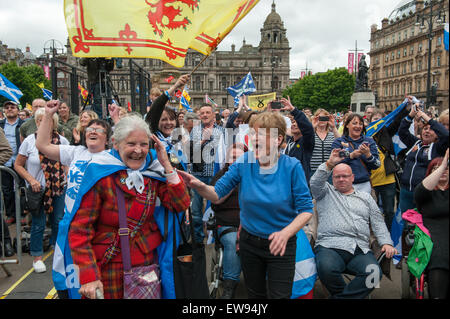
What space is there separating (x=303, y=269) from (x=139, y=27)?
2.98m

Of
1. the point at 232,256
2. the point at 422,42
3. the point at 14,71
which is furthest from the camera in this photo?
the point at 14,71

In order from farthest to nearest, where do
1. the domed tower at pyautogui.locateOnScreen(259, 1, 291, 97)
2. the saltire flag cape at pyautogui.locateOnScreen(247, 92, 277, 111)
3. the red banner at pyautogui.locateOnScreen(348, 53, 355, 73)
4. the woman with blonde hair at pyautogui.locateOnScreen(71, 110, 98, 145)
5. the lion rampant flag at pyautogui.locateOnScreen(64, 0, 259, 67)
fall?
the domed tower at pyautogui.locateOnScreen(259, 1, 291, 97) → the red banner at pyautogui.locateOnScreen(348, 53, 355, 73) → the saltire flag cape at pyautogui.locateOnScreen(247, 92, 277, 111) → the woman with blonde hair at pyautogui.locateOnScreen(71, 110, 98, 145) → the lion rampant flag at pyautogui.locateOnScreen(64, 0, 259, 67)

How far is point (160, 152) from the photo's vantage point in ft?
7.69

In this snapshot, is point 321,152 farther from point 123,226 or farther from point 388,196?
point 123,226

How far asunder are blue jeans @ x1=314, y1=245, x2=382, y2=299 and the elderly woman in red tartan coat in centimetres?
166

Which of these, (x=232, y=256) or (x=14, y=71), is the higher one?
(x=14, y=71)

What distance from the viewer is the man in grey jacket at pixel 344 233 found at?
10.9 ft

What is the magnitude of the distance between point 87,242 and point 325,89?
237 feet

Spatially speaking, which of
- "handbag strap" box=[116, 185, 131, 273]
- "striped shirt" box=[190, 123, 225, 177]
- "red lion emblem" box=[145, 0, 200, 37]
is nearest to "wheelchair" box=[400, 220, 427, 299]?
"handbag strap" box=[116, 185, 131, 273]

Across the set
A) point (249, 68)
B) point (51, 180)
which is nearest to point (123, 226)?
point (51, 180)

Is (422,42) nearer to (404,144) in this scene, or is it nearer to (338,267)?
(404,144)

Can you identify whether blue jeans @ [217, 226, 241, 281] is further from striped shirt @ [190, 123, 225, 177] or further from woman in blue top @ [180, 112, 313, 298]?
striped shirt @ [190, 123, 225, 177]

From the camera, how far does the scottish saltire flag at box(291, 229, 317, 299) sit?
3070mm
